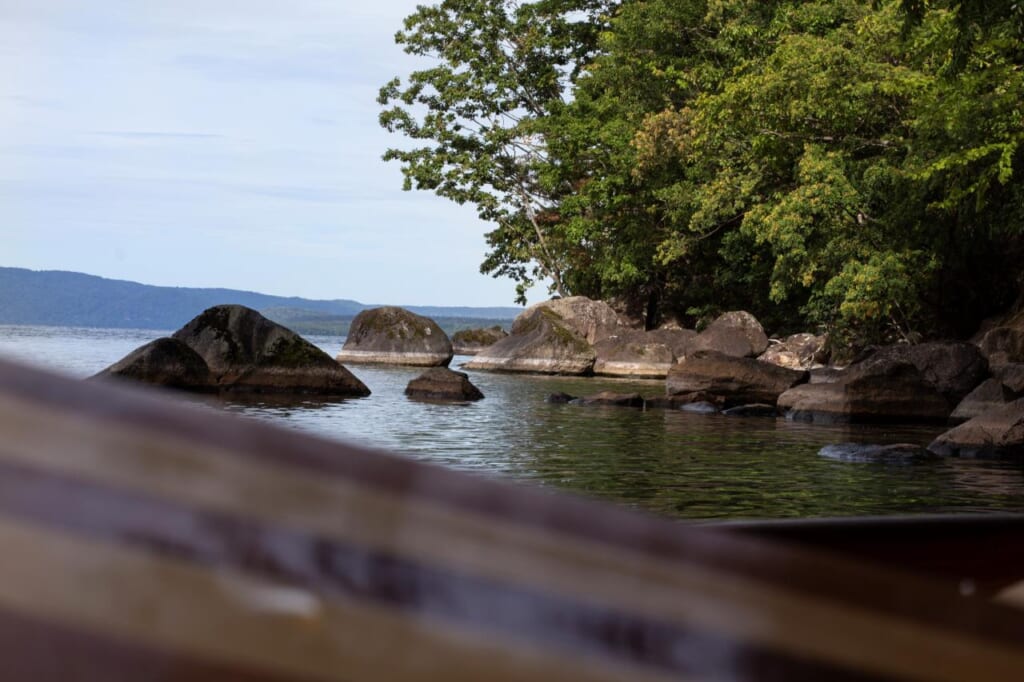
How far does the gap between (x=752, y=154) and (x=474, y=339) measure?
Result: 23.2 metres

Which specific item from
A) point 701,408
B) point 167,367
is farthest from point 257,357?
point 701,408

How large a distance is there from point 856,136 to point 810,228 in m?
2.62

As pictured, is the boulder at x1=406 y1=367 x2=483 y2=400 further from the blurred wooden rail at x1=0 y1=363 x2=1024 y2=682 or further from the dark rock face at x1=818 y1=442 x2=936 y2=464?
the blurred wooden rail at x1=0 y1=363 x2=1024 y2=682

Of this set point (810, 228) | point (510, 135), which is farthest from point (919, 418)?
point (510, 135)

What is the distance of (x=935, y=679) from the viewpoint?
388 mm

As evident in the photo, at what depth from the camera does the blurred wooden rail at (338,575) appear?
30 centimetres

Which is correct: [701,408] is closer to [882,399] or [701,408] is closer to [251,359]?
[882,399]

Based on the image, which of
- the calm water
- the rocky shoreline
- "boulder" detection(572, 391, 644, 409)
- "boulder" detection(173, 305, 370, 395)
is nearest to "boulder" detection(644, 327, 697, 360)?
the rocky shoreline

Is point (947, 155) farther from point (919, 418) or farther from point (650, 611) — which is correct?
point (650, 611)

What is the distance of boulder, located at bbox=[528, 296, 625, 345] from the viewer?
1404 inches

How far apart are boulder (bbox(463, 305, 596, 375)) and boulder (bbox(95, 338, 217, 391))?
13.0m

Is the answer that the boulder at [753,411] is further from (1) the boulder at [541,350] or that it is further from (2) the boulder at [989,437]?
(1) the boulder at [541,350]

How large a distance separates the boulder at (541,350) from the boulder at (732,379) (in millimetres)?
8754

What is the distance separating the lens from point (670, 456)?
13359 mm
